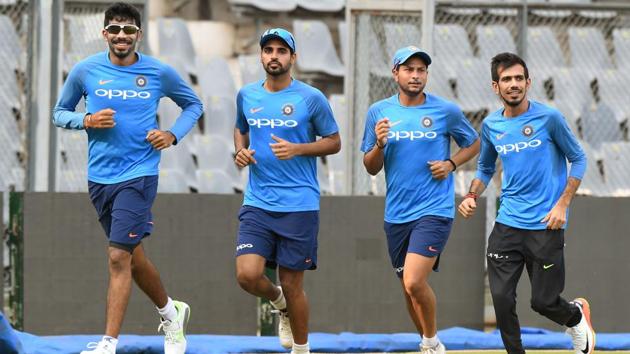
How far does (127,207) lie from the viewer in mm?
8156

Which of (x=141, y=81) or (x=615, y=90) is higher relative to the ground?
(x=615, y=90)

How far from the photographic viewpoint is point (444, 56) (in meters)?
14.5

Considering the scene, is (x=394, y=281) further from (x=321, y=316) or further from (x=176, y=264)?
(x=176, y=264)

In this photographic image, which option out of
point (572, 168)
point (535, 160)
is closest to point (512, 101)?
point (535, 160)

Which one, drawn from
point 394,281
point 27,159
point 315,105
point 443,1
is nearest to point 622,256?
point 394,281

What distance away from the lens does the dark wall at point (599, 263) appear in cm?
1155

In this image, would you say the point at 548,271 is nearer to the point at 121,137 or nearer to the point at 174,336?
the point at 174,336

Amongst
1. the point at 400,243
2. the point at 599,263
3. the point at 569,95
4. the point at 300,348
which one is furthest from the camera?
the point at 569,95

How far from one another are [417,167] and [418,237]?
467 millimetres

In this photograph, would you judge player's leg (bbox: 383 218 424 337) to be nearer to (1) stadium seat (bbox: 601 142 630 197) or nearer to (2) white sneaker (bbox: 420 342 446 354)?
(2) white sneaker (bbox: 420 342 446 354)

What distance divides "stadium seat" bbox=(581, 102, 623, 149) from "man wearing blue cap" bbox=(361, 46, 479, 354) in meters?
6.33

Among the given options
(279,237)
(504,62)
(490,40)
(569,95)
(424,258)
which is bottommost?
(424,258)

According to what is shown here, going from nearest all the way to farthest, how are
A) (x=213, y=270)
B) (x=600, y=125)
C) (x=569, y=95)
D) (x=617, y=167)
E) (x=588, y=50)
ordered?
(x=213, y=270) < (x=617, y=167) < (x=600, y=125) < (x=569, y=95) < (x=588, y=50)

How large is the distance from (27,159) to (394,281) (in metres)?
3.42
